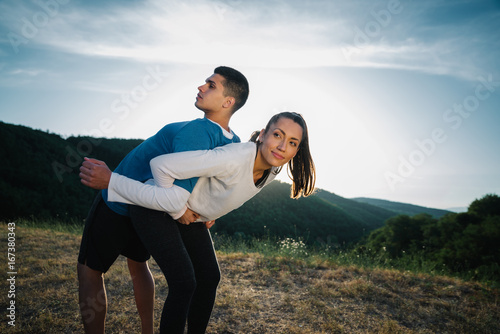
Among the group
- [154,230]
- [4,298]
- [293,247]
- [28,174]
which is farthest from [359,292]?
[28,174]

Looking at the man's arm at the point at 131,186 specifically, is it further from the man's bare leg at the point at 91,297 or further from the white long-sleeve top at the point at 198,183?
the man's bare leg at the point at 91,297

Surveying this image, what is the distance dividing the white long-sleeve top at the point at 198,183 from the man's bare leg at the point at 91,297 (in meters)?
0.59

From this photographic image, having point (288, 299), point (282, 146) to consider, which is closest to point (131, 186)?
point (282, 146)

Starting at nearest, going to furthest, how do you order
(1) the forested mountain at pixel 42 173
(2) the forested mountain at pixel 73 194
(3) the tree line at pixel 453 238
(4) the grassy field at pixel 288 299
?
(4) the grassy field at pixel 288 299 < (3) the tree line at pixel 453 238 < (1) the forested mountain at pixel 42 173 < (2) the forested mountain at pixel 73 194

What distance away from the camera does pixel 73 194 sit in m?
19.9

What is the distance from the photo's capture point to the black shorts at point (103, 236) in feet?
5.70

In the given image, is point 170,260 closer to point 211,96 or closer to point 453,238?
point 211,96

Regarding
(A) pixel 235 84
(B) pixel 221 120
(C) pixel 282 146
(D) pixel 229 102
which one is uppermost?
(A) pixel 235 84

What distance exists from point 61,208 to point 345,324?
19926 mm

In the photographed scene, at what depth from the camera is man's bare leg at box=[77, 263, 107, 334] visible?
5.79 feet

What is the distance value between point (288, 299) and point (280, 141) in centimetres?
Answer: 232

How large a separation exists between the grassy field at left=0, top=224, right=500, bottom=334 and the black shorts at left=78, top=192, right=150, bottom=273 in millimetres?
1226

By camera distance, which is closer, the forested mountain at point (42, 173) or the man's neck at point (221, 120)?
the man's neck at point (221, 120)

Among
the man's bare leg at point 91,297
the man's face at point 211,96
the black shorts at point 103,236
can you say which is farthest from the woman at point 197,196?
the man's bare leg at point 91,297
